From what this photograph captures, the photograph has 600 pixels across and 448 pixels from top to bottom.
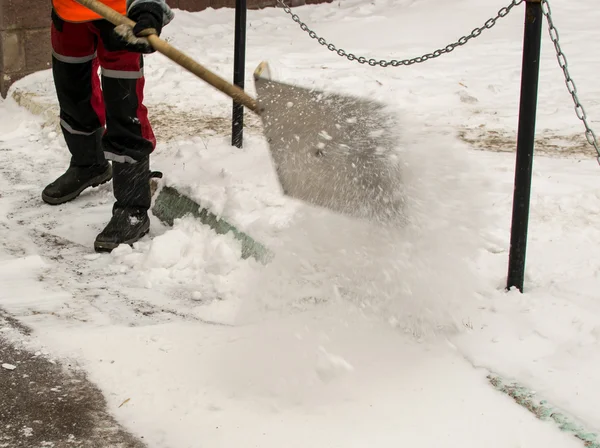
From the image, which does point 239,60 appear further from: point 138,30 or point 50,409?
point 50,409

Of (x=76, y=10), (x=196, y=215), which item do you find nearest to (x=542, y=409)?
(x=196, y=215)

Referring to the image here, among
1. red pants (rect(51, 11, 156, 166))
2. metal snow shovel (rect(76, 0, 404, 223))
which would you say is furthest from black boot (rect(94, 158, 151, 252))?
metal snow shovel (rect(76, 0, 404, 223))

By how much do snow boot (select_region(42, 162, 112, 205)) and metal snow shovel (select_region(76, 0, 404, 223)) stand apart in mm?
1335

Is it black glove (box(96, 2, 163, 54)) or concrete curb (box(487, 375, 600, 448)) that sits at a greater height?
black glove (box(96, 2, 163, 54))

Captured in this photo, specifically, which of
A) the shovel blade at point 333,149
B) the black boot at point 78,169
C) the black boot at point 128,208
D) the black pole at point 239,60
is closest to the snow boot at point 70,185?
the black boot at point 78,169

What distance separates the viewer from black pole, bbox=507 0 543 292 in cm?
271

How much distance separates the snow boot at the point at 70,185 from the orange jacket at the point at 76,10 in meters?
0.88

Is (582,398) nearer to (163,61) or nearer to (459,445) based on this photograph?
(459,445)

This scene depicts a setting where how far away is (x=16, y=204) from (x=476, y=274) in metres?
2.53

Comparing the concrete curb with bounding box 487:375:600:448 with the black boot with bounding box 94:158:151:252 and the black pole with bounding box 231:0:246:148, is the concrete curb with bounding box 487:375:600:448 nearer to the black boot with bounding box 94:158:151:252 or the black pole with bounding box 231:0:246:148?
the black boot with bounding box 94:158:151:252

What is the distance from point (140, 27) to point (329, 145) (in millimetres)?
959

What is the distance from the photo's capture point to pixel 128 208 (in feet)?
12.6

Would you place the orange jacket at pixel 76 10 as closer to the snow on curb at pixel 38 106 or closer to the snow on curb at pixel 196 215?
the snow on curb at pixel 196 215

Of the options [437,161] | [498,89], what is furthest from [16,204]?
[498,89]
